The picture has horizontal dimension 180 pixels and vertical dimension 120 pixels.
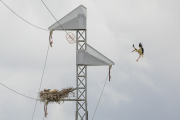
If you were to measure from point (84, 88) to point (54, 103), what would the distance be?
1520 millimetres

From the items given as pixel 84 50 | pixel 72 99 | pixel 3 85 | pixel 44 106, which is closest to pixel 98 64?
pixel 84 50

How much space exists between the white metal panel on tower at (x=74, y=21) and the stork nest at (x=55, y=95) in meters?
2.86

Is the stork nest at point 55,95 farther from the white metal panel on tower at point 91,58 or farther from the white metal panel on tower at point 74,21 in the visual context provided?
the white metal panel on tower at point 74,21

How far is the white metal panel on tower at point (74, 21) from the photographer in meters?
16.8

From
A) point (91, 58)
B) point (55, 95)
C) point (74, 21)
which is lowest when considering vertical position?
point (55, 95)

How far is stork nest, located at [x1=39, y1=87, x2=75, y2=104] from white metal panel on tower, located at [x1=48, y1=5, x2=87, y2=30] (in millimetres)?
2865

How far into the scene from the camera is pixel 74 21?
1683 centimetres

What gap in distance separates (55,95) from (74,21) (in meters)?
3.51

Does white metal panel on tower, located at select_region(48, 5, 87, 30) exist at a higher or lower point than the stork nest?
higher

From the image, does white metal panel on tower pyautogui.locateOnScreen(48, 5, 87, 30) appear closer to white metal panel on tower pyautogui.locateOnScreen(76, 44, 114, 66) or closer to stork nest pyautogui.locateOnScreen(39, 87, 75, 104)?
white metal panel on tower pyautogui.locateOnScreen(76, 44, 114, 66)

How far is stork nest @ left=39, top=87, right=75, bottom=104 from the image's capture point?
645 inches

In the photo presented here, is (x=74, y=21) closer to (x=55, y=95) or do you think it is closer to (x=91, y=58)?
(x=91, y=58)

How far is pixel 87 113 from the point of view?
1664cm

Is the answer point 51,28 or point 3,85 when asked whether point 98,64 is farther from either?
point 3,85
